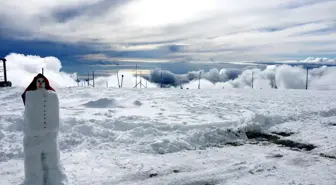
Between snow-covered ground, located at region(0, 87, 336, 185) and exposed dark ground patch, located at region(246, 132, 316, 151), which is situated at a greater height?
snow-covered ground, located at region(0, 87, 336, 185)

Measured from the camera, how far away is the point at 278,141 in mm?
8438

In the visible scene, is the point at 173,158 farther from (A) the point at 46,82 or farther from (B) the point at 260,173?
(A) the point at 46,82

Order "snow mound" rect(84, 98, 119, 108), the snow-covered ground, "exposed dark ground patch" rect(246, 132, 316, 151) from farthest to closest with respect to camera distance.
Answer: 1. "snow mound" rect(84, 98, 119, 108)
2. "exposed dark ground patch" rect(246, 132, 316, 151)
3. the snow-covered ground

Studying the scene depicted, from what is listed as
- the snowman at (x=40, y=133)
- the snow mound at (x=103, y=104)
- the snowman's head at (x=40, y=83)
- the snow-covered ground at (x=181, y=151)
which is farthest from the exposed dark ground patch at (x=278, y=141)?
the snow mound at (x=103, y=104)

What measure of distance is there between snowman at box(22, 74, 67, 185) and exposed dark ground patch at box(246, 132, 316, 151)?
19.6 ft

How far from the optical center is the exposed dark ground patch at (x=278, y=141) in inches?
306

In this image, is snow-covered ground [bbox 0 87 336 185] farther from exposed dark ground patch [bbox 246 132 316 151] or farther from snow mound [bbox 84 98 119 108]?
snow mound [bbox 84 98 119 108]

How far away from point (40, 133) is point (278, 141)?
6605mm

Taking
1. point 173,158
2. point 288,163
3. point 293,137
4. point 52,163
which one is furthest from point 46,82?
point 293,137

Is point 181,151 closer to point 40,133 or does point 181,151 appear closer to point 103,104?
point 40,133

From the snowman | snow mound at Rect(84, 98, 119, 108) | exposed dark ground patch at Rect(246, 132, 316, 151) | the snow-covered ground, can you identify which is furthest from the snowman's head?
snow mound at Rect(84, 98, 119, 108)

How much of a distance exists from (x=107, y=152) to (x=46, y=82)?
2.71 metres

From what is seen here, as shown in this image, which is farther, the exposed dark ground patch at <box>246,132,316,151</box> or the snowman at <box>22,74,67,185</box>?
the exposed dark ground patch at <box>246,132,316,151</box>

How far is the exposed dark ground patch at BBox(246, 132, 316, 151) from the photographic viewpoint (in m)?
7.77
